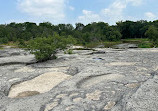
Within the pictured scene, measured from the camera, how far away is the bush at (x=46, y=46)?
1145 centimetres

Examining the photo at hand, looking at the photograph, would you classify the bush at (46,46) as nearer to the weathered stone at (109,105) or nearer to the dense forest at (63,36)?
the dense forest at (63,36)

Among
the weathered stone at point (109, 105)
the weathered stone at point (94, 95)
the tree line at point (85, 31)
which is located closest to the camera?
the weathered stone at point (109, 105)

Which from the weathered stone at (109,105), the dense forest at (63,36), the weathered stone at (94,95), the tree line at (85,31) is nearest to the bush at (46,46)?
the dense forest at (63,36)

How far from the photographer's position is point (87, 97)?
14.8ft

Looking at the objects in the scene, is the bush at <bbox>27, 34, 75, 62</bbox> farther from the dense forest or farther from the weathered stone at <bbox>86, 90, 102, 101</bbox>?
the weathered stone at <bbox>86, 90, 102, 101</bbox>

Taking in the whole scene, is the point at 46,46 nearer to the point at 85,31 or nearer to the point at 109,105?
the point at 109,105

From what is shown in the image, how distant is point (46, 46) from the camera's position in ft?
37.2

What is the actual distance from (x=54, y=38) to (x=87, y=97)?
853cm

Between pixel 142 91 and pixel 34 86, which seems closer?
pixel 142 91

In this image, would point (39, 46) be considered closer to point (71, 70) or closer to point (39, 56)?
point (39, 56)

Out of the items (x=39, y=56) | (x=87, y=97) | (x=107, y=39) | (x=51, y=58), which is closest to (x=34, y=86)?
(x=87, y=97)

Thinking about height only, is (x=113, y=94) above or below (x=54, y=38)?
below

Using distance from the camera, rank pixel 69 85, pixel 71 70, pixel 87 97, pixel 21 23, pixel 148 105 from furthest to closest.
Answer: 1. pixel 21 23
2. pixel 71 70
3. pixel 69 85
4. pixel 87 97
5. pixel 148 105

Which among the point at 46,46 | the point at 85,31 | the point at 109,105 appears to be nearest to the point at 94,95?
the point at 109,105
